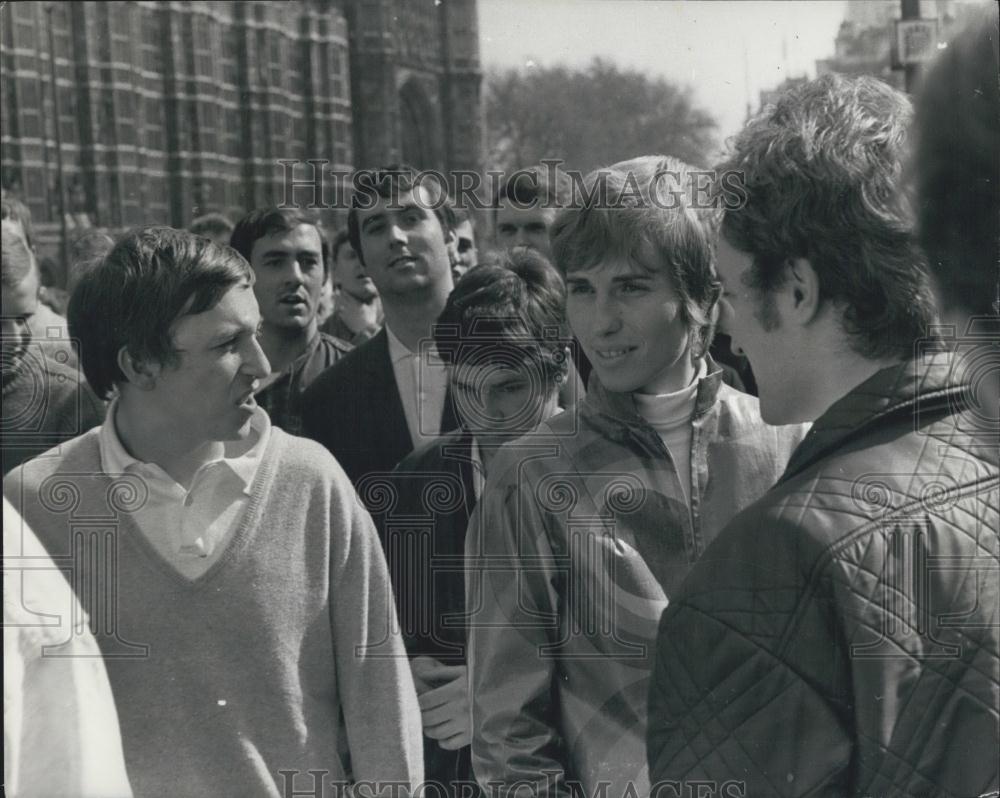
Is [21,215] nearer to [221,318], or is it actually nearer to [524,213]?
[221,318]

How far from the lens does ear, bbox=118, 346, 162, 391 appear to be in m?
2.52

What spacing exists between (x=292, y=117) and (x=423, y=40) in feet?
1.09

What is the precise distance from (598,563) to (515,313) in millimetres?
561

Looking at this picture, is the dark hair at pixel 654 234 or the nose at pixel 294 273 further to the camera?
the nose at pixel 294 273

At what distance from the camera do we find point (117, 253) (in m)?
2.53

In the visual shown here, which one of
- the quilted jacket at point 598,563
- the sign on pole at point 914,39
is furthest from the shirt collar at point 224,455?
the sign on pole at point 914,39

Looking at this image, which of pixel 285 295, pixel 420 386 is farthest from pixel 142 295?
pixel 420 386

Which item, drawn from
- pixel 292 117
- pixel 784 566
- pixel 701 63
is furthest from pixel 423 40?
pixel 784 566

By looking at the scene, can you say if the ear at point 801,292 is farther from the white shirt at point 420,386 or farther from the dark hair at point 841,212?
the white shirt at point 420,386

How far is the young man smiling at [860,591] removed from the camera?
1.50 metres

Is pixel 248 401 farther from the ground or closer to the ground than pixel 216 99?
closer to the ground

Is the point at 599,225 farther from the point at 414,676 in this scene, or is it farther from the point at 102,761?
the point at 102,761

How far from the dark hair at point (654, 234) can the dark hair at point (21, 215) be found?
46.6 inches

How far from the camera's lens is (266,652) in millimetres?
2402
